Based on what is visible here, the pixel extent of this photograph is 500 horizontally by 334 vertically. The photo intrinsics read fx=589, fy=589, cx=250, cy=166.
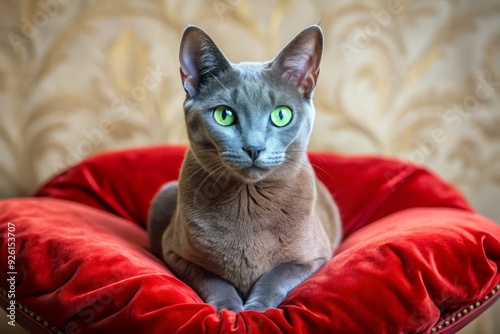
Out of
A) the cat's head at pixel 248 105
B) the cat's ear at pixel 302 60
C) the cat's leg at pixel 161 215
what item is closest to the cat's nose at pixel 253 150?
the cat's head at pixel 248 105

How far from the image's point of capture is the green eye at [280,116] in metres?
1.15

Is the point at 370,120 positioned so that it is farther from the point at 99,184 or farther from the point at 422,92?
the point at 99,184

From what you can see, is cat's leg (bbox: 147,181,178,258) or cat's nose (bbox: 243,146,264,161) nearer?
cat's nose (bbox: 243,146,264,161)

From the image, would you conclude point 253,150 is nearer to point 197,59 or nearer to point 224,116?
point 224,116

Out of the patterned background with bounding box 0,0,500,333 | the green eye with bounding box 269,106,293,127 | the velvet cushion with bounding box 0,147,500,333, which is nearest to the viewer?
the velvet cushion with bounding box 0,147,500,333

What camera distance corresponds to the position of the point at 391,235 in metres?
1.25

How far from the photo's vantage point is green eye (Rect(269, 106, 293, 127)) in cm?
115

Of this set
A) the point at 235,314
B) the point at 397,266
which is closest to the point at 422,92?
the point at 397,266

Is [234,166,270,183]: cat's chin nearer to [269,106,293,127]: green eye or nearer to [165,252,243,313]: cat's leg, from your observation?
[269,106,293,127]: green eye

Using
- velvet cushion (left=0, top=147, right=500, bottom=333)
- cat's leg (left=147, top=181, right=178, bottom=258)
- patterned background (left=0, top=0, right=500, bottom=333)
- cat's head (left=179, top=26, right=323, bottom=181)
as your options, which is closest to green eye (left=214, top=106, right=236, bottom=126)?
cat's head (left=179, top=26, right=323, bottom=181)

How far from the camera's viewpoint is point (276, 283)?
119 cm

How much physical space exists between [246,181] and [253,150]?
103 millimetres

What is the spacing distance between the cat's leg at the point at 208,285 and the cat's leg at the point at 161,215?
24 centimetres

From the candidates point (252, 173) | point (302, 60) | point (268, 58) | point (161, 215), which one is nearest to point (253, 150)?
point (252, 173)
